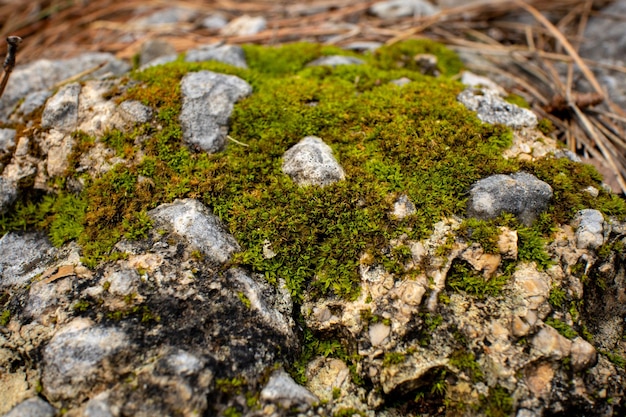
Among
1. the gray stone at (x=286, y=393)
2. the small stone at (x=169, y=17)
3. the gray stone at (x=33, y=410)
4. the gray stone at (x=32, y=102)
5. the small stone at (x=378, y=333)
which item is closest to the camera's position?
the gray stone at (x=33, y=410)

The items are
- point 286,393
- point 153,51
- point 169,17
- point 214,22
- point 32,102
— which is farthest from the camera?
point 169,17

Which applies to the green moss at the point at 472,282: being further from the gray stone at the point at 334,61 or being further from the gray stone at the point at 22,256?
the gray stone at the point at 22,256

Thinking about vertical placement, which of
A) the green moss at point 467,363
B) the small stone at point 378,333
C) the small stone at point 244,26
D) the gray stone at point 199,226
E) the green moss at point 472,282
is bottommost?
the green moss at point 467,363

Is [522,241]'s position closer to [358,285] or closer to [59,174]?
[358,285]

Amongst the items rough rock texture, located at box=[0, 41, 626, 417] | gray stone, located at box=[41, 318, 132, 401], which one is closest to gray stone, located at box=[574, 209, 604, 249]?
rough rock texture, located at box=[0, 41, 626, 417]


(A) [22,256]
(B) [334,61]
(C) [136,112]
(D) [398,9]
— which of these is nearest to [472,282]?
(B) [334,61]

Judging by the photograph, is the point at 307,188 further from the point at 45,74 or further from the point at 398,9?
the point at 398,9

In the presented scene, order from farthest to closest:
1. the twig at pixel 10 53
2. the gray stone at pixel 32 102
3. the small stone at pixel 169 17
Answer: the small stone at pixel 169 17
the gray stone at pixel 32 102
the twig at pixel 10 53

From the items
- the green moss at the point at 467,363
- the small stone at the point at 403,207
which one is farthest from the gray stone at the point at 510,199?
the green moss at the point at 467,363
